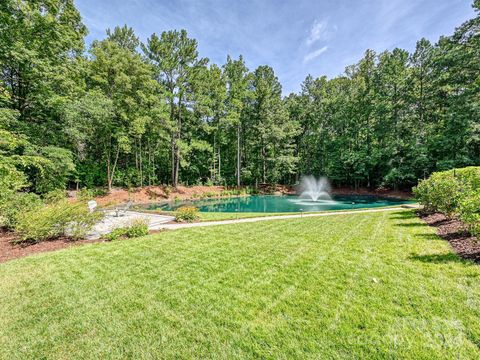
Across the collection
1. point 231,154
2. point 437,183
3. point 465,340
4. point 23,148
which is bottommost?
point 465,340

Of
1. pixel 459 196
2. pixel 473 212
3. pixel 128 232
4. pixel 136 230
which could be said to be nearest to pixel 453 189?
pixel 459 196

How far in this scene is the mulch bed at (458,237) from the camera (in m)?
3.74

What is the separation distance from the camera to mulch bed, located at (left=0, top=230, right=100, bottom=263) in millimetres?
4973

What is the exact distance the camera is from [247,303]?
2701mm

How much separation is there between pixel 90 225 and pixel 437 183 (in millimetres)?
11057

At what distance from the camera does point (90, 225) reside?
6.29m

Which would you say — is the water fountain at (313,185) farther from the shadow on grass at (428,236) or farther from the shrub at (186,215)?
the shadow on grass at (428,236)

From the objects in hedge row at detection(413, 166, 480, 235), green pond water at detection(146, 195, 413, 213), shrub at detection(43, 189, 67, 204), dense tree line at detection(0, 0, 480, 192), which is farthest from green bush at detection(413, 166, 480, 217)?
shrub at detection(43, 189, 67, 204)

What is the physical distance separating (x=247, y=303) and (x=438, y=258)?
3.47m

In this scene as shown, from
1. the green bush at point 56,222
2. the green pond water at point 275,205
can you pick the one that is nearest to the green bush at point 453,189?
the green pond water at point 275,205

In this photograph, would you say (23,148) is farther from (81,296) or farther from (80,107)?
(81,296)

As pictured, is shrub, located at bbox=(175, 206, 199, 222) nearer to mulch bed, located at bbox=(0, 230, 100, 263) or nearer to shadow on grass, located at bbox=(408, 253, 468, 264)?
mulch bed, located at bbox=(0, 230, 100, 263)

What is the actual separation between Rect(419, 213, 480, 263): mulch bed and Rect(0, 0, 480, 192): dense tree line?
384 inches

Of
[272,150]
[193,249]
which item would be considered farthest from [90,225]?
[272,150]
